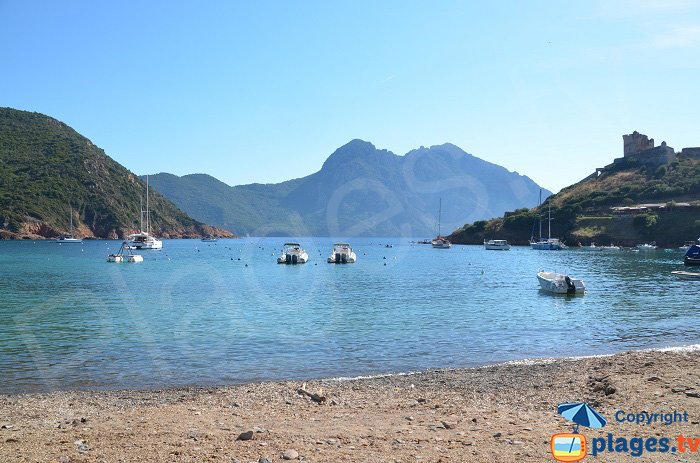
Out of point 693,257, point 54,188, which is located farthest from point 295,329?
point 54,188

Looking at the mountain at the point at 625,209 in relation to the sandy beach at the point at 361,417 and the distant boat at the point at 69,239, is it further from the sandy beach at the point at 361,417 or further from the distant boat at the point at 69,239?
the sandy beach at the point at 361,417

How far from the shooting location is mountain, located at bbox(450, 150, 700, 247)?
131250 mm

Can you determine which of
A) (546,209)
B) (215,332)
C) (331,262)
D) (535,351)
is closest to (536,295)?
(535,351)

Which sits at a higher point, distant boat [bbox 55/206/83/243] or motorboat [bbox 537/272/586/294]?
distant boat [bbox 55/206/83/243]

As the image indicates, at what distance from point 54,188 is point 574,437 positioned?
186 metres

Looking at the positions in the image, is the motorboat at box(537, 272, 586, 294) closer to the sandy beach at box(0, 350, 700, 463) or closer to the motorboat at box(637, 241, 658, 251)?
the sandy beach at box(0, 350, 700, 463)

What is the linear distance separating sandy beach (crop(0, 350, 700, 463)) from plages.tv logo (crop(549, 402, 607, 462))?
17 centimetres

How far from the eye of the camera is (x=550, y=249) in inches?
5276

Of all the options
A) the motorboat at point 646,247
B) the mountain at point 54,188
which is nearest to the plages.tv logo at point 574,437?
the motorboat at point 646,247

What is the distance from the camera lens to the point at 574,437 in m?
8.76

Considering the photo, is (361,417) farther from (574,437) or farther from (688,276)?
(688,276)

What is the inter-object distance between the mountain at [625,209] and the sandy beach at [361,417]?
13242 cm

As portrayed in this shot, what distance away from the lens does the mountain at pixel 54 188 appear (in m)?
158

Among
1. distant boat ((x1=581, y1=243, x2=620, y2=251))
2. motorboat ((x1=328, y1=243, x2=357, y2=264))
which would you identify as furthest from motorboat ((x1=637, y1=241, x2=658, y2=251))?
motorboat ((x1=328, y1=243, x2=357, y2=264))
